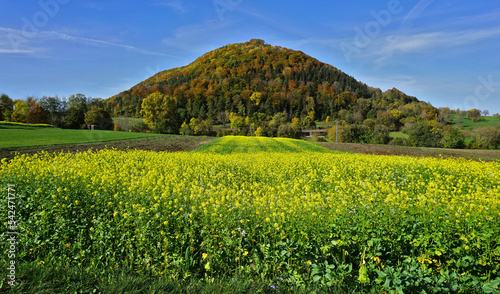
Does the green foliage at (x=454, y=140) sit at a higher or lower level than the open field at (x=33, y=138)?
higher

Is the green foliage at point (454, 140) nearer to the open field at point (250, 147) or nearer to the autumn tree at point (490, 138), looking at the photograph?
the autumn tree at point (490, 138)

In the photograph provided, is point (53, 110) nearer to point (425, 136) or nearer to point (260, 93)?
point (260, 93)

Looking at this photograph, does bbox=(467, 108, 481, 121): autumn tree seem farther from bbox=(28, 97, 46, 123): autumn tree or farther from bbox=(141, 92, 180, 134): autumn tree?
bbox=(28, 97, 46, 123): autumn tree

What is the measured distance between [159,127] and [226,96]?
1582 inches

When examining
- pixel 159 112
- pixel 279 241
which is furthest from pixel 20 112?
pixel 279 241

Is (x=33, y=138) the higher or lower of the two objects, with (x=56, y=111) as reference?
lower

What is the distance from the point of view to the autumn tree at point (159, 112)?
225 feet

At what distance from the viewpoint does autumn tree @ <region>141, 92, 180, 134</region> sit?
68.4 metres

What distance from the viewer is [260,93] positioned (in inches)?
4048

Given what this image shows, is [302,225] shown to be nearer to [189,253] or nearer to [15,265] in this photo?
[189,253]

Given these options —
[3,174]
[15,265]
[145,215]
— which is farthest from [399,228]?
[3,174]

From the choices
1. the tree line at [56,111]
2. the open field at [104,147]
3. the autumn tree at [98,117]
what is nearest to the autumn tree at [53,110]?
the tree line at [56,111]
